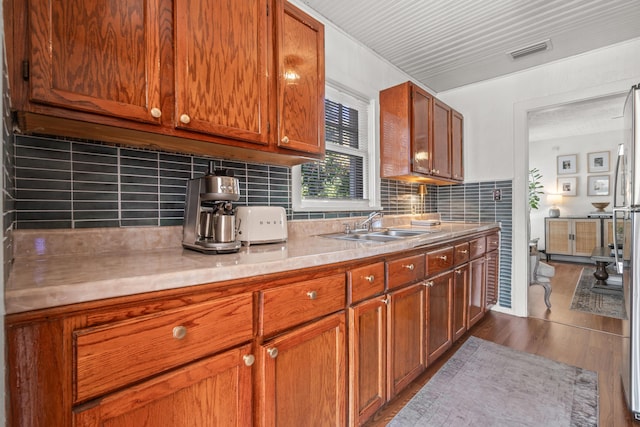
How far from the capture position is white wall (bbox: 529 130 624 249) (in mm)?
5695

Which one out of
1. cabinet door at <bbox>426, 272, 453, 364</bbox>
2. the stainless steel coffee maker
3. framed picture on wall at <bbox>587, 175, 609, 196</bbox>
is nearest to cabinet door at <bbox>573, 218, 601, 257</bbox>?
framed picture on wall at <bbox>587, 175, 609, 196</bbox>

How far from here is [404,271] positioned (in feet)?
5.34

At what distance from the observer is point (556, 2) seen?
2.05 metres

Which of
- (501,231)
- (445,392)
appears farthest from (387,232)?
(501,231)

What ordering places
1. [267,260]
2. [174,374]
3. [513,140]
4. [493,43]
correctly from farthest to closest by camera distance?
[513,140] → [493,43] → [267,260] → [174,374]

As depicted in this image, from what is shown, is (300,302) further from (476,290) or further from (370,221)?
(476,290)

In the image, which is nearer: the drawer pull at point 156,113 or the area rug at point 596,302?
the drawer pull at point 156,113

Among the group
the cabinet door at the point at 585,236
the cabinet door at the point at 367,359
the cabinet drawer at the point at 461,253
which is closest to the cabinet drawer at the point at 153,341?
the cabinet door at the point at 367,359

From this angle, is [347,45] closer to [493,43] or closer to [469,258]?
Answer: [493,43]

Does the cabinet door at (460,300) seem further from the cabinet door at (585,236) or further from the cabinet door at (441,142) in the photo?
the cabinet door at (585,236)

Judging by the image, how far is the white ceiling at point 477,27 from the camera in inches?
82.2

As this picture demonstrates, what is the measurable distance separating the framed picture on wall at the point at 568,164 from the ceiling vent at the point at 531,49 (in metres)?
4.65

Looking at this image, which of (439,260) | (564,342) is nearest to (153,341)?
(439,260)

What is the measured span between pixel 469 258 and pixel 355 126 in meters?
1.45
